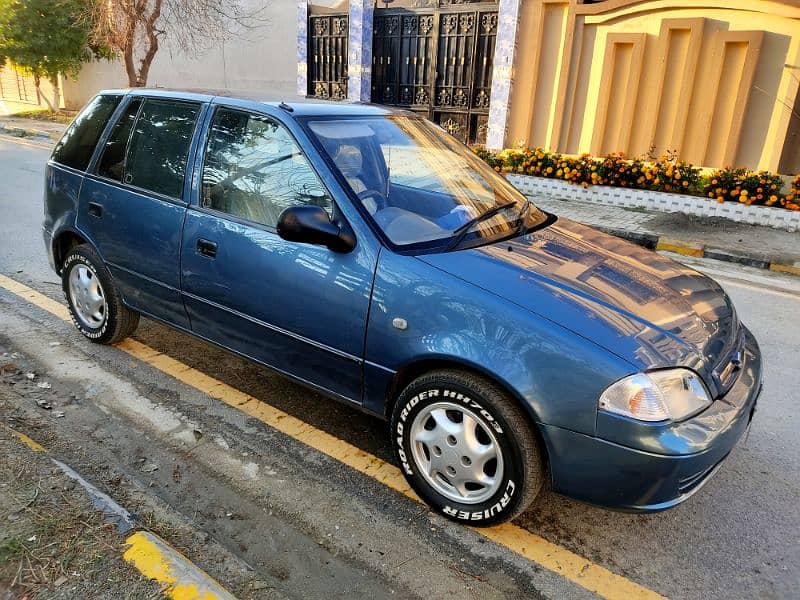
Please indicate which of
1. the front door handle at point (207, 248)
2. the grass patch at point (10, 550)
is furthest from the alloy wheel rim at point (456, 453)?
the grass patch at point (10, 550)

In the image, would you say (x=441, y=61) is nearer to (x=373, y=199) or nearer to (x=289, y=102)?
(x=289, y=102)

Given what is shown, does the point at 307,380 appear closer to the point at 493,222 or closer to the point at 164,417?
the point at 164,417

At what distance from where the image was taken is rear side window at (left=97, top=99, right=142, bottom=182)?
394 cm

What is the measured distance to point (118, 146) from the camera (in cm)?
398

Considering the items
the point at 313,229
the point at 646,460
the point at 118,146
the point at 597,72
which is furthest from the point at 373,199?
the point at 597,72

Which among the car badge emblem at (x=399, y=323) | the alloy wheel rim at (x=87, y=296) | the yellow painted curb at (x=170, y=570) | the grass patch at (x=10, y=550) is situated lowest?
the yellow painted curb at (x=170, y=570)

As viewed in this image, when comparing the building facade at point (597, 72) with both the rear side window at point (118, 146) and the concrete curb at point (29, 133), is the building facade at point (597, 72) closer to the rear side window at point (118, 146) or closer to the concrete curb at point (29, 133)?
the concrete curb at point (29, 133)

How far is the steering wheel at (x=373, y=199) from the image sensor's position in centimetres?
300

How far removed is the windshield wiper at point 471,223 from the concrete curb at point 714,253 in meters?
5.30

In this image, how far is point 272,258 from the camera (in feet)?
10.2

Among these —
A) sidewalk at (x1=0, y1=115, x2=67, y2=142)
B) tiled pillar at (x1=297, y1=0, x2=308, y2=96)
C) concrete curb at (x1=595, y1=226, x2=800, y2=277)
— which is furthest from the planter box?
sidewalk at (x1=0, y1=115, x2=67, y2=142)

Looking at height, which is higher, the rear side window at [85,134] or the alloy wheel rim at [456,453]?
the rear side window at [85,134]

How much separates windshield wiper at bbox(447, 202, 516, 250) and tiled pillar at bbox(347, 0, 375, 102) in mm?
11383

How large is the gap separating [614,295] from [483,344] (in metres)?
0.65
